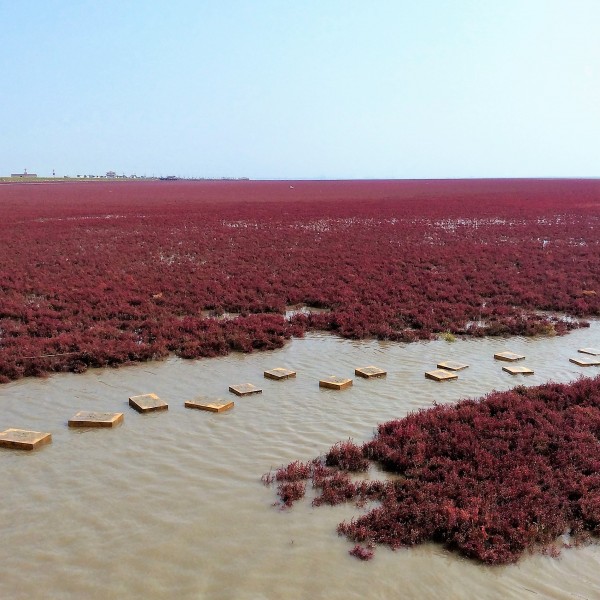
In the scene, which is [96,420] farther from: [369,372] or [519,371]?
[519,371]

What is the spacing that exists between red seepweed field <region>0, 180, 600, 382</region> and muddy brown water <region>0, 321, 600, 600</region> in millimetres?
2672

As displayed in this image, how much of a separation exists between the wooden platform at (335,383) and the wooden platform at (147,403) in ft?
9.25

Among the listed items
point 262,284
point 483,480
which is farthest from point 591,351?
point 262,284

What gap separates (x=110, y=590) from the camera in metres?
5.15

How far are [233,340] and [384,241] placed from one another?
19.3m

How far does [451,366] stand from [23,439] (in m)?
7.98

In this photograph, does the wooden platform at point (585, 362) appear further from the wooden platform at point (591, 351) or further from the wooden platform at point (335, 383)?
the wooden platform at point (335, 383)

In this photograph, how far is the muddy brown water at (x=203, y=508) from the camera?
530 cm

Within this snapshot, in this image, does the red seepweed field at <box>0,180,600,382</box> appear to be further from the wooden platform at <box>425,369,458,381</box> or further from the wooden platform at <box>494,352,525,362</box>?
the wooden platform at <box>425,369,458,381</box>

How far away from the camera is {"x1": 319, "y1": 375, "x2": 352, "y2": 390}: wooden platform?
10.6 meters

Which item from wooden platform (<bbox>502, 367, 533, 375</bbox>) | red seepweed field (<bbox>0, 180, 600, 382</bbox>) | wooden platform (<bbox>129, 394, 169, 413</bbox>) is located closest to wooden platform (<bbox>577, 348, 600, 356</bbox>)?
red seepweed field (<bbox>0, 180, 600, 382</bbox>)

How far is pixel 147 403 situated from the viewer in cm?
955

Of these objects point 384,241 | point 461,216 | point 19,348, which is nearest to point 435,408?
point 19,348

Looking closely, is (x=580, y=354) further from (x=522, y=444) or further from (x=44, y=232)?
(x=44, y=232)
